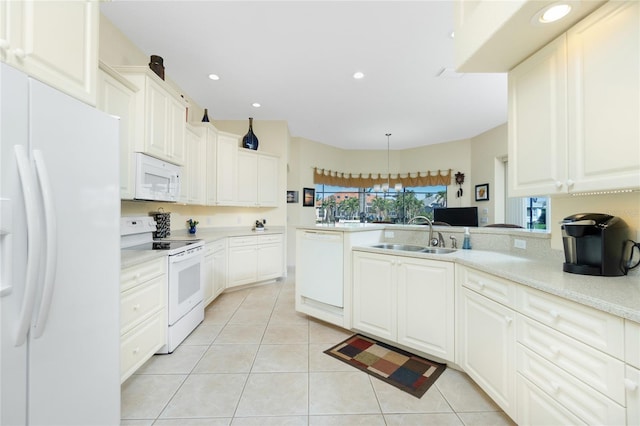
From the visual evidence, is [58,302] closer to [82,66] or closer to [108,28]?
[82,66]

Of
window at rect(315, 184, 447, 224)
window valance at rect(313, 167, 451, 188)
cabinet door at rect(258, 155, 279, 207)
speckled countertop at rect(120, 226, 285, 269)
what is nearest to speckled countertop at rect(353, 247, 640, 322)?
speckled countertop at rect(120, 226, 285, 269)

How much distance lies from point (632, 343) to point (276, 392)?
1.77 metres

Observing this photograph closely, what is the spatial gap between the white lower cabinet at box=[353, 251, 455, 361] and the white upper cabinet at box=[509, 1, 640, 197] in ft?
2.82

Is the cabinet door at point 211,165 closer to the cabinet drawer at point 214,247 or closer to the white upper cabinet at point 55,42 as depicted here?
the cabinet drawer at point 214,247

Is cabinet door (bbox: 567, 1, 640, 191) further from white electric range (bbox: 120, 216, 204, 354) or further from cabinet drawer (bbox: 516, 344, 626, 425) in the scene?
white electric range (bbox: 120, 216, 204, 354)

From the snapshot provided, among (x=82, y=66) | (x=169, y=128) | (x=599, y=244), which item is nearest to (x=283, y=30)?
(x=169, y=128)

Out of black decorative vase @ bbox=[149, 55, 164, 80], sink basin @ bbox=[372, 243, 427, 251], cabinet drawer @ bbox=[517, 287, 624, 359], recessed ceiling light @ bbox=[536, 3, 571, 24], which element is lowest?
cabinet drawer @ bbox=[517, 287, 624, 359]

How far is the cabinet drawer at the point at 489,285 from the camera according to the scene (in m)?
1.45

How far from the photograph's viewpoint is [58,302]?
1.03 metres

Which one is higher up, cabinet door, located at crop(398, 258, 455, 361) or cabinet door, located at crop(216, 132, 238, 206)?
cabinet door, located at crop(216, 132, 238, 206)

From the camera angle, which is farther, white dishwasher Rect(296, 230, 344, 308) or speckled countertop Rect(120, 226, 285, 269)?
white dishwasher Rect(296, 230, 344, 308)

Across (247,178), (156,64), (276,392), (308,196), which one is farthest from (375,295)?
(308,196)

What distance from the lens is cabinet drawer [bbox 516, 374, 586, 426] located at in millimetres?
1128

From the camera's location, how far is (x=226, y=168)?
4113 millimetres
